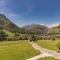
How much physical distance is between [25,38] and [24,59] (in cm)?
4830

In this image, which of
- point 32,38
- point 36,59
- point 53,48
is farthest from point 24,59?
point 32,38

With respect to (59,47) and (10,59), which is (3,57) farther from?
(59,47)

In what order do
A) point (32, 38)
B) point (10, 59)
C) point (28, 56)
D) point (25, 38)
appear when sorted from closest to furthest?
1. point (10, 59)
2. point (28, 56)
3. point (32, 38)
4. point (25, 38)

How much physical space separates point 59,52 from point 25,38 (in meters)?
42.1

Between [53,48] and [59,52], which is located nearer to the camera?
[59,52]

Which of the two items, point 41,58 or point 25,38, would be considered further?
point 25,38

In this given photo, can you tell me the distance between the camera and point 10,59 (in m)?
40.9

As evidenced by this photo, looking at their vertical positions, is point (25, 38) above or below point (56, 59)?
above

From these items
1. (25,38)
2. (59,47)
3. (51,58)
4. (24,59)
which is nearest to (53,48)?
(59,47)

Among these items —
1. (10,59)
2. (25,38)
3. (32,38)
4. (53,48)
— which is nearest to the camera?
(10,59)

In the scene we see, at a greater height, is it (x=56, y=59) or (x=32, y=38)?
(x=32, y=38)

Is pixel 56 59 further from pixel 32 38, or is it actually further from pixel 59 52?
pixel 32 38

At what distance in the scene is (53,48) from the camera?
179 feet

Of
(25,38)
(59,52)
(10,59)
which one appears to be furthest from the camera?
(25,38)
